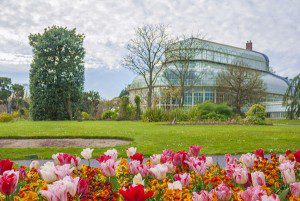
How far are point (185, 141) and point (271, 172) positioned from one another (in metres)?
8.42

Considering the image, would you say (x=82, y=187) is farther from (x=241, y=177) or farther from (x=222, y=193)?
(x=241, y=177)

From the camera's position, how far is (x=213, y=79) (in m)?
55.4

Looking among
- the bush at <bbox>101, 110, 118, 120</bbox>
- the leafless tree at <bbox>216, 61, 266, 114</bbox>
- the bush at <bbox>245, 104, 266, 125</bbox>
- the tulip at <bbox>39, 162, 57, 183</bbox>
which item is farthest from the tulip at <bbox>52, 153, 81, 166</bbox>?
the leafless tree at <bbox>216, 61, 266, 114</bbox>

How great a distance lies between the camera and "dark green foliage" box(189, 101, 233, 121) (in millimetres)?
29031

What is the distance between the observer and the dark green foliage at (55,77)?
3662 cm

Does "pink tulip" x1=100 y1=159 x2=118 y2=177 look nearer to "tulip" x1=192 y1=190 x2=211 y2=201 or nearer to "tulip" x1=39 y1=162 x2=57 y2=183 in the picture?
"tulip" x1=39 y1=162 x2=57 y2=183

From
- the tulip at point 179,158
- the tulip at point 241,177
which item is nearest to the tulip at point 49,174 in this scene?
the tulip at point 179,158

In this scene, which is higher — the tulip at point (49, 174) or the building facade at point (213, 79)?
the building facade at point (213, 79)

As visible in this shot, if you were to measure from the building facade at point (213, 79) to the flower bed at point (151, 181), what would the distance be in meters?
40.4

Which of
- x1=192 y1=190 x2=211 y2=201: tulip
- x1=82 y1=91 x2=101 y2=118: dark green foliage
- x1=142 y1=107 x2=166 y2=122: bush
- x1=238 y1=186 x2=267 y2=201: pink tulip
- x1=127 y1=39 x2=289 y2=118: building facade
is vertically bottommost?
x1=192 y1=190 x2=211 y2=201: tulip

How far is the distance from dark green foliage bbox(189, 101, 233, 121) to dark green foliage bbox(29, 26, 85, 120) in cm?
1270

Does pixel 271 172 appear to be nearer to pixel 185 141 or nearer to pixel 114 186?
pixel 114 186

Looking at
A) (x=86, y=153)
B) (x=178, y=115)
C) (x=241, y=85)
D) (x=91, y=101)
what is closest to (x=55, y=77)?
(x=91, y=101)

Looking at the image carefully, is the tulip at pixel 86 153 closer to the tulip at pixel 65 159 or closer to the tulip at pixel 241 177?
the tulip at pixel 65 159
